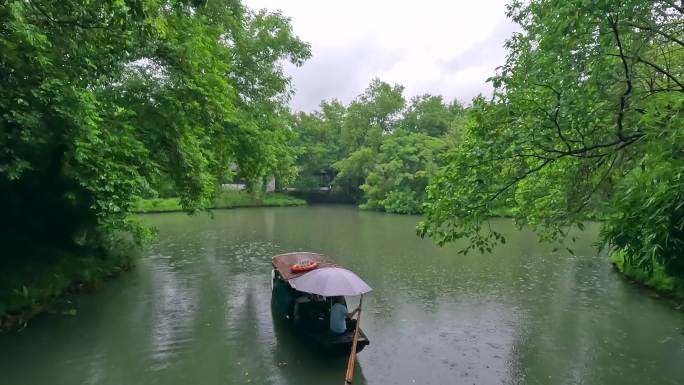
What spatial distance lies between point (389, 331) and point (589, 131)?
686 cm

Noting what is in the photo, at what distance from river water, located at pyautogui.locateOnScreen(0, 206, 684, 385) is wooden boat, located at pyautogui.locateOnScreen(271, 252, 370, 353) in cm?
51

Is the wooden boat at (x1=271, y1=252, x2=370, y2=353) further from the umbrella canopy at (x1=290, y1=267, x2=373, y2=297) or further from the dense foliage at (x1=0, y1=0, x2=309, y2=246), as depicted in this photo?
the dense foliage at (x1=0, y1=0, x2=309, y2=246)

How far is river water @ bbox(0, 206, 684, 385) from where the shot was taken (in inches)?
345

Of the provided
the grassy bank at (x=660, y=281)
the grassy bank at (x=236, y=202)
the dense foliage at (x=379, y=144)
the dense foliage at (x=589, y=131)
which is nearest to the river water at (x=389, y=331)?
the grassy bank at (x=660, y=281)

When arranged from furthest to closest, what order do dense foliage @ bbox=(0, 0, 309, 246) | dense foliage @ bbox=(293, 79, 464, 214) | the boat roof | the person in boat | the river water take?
dense foliage @ bbox=(293, 79, 464, 214), the boat roof, the person in boat, the river water, dense foliage @ bbox=(0, 0, 309, 246)

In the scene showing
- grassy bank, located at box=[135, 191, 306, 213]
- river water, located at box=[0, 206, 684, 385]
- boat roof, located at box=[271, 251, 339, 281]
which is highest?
grassy bank, located at box=[135, 191, 306, 213]

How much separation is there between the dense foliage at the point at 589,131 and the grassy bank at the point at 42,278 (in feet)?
31.8

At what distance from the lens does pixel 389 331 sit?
1131cm

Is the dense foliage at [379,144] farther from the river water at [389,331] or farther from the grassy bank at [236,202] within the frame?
the river water at [389,331]

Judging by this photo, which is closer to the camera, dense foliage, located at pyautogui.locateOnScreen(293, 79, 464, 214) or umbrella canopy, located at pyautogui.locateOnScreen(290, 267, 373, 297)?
umbrella canopy, located at pyautogui.locateOnScreen(290, 267, 373, 297)

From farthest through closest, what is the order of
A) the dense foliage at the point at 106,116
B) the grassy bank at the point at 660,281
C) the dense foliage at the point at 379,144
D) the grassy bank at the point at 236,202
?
1. the dense foliage at the point at 379,144
2. the grassy bank at the point at 236,202
3. the grassy bank at the point at 660,281
4. the dense foliage at the point at 106,116

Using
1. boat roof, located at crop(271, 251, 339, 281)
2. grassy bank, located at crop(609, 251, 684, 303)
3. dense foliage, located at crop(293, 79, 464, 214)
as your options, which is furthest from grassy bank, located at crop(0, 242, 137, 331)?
dense foliage, located at crop(293, 79, 464, 214)

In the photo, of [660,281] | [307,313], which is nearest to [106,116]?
[307,313]

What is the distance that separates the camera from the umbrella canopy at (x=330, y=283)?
8.81 m
